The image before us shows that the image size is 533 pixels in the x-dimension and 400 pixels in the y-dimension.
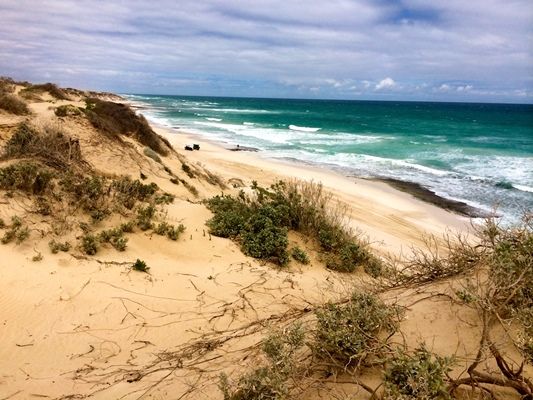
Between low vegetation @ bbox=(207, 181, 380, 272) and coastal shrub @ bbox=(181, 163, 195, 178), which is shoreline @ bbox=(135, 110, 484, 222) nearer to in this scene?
low vegetation @ bbox=(207, 181, 380, 272)

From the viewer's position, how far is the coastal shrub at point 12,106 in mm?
13586

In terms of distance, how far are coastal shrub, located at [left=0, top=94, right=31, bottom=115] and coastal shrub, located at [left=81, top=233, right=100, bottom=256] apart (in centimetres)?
977

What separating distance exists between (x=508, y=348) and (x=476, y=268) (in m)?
0.86

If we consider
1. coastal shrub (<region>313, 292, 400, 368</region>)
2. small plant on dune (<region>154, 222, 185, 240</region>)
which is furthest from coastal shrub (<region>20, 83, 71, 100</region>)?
coastal shrub (<region>313, 292, 400, 368</region>)

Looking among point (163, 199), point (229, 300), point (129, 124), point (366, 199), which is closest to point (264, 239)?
point (229, 300)

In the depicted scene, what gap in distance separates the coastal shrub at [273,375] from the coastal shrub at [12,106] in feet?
44.4

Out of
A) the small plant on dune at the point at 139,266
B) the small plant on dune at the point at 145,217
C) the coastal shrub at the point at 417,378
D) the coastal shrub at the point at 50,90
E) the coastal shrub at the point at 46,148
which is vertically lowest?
the small plant on dune at the point at 139,266

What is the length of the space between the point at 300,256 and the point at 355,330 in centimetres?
391

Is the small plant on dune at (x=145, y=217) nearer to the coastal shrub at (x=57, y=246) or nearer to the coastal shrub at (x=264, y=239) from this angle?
the coastal shrub at (x=57, y=246)

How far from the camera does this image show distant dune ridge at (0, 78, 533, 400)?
3.03 m

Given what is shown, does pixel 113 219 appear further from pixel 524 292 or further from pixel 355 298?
pixel 524 292

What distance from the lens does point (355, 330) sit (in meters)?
3.15

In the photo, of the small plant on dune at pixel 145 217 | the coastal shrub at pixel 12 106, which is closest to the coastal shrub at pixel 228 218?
the small plant on dune at pixel 145 217

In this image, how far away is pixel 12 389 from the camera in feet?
12.1
